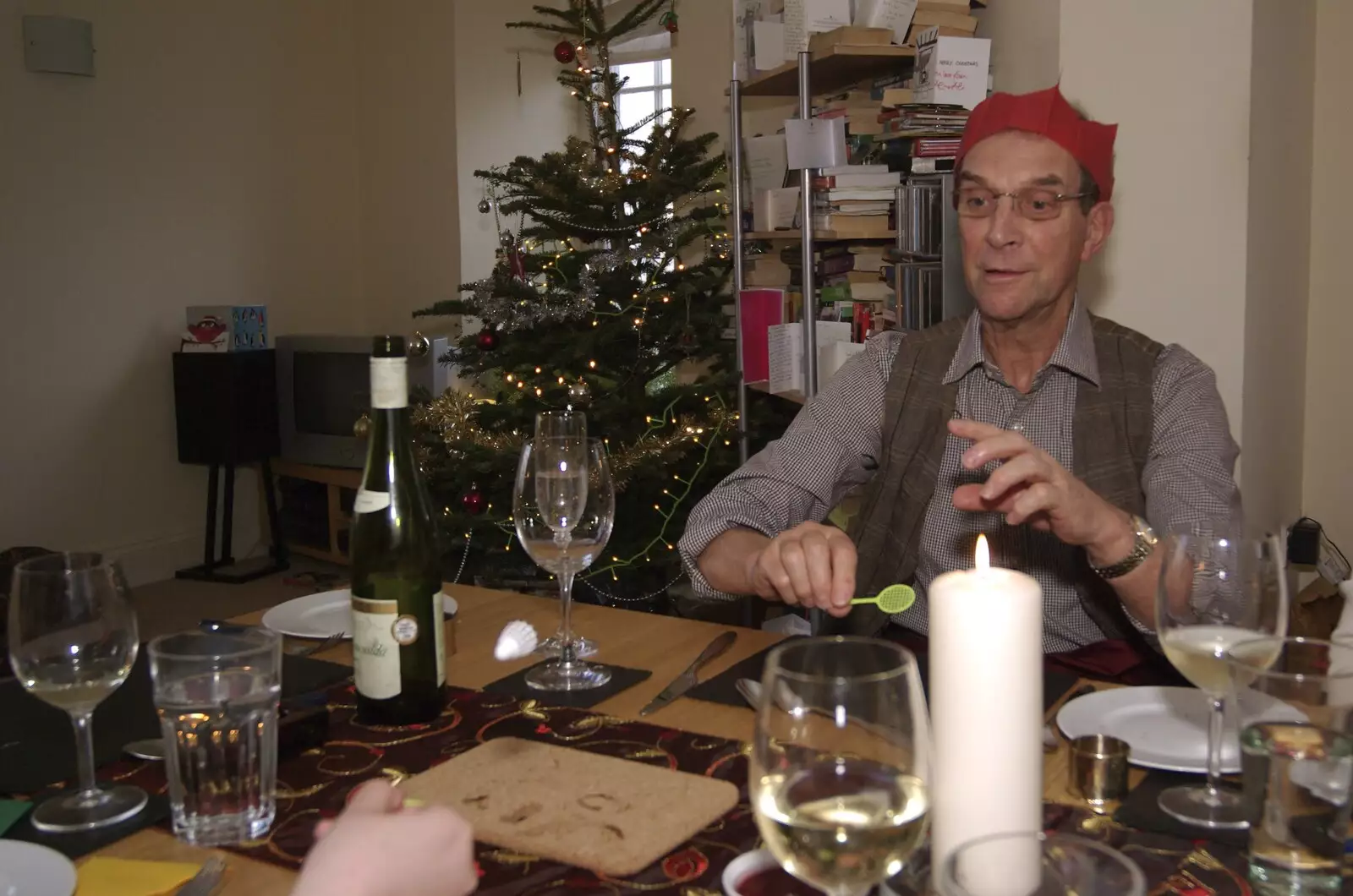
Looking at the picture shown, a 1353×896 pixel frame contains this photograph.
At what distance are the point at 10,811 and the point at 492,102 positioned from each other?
4766 mm

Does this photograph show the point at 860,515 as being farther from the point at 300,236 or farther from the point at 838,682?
the point at 300,236

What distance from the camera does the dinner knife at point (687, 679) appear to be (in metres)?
1.16

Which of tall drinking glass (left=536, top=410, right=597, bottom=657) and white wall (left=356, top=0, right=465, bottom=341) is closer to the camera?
tall drinking glass (left=536, top=410, right=597, bottom=657)

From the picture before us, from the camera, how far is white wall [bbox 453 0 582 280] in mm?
5215

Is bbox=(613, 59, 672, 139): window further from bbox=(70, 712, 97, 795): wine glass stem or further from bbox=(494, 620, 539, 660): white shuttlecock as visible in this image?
bbox=(70, 712, 97, 795): wine glass stem

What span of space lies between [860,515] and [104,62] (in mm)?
4158

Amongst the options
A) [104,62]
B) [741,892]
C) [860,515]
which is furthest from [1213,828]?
[104,62]

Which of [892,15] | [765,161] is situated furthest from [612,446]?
[892,15]

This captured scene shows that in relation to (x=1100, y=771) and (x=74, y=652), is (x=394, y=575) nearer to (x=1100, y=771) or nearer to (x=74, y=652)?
(x=74, y=652)

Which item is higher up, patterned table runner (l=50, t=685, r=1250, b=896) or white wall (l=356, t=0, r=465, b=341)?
white wall (l=356, t=0, r=465, b=341)

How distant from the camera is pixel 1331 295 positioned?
2846 mm

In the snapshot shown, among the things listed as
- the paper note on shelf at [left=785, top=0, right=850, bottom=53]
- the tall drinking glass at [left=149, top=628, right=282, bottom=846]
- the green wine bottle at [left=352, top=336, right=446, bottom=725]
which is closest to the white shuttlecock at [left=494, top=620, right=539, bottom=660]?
the green wine bottle at [left=352, top=336, right=446, bottom=725]

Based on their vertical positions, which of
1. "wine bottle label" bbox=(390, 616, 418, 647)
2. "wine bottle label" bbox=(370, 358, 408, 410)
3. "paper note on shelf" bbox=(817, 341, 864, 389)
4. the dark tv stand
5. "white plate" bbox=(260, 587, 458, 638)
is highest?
"wine bottle label" bbox=(370, 358, 408, 410)

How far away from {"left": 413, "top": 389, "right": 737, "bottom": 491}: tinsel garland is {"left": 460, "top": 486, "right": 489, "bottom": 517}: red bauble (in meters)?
0.15
